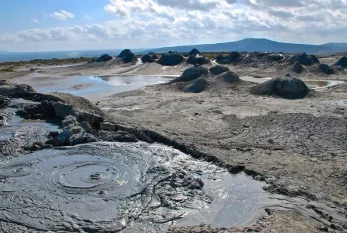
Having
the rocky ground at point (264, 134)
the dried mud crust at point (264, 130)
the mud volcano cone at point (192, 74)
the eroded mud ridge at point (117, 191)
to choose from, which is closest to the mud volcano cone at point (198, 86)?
the rocky ground at point (264, 134)

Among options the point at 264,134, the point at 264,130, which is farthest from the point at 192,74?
the point at 264,134

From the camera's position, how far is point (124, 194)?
10.1 metres

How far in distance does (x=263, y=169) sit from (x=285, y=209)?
9.05 feet

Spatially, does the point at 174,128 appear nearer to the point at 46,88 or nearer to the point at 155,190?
Answer: the point at 155,190

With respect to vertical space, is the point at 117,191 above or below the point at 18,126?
below

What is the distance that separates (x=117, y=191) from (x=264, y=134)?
28.7 ft

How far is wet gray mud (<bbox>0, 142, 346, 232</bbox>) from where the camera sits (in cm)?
888

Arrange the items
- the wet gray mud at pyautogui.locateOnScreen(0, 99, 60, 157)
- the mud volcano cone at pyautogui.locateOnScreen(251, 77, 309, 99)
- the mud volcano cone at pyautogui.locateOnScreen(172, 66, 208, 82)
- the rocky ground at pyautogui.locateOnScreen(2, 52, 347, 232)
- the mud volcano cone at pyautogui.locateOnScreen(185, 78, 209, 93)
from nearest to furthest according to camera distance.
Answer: the rocky ground at pyautogui.locateOnScreen(2, 52, 347, 232) → the wet gray mud at pyautogui.locateOnScreen(0, 99, 60, 157) → the mud volcano cone at pyautogui.locateOnScreen(251, 77, 309, 99) → the mud volcano cone at pyautogui.locateOnScreen(185, 78, 209, 93) → the mud volcano cone at pyautogui.locateOnScreen(172, 66, 208, 82)

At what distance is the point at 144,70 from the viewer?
53750mm

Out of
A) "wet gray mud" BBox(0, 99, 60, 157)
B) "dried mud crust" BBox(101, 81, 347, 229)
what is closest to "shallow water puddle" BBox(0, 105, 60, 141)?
"wet gray mud" BBox(0, 99, 60, 157)

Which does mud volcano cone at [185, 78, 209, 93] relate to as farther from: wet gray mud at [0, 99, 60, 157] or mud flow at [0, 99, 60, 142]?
mud flow at [0, 99, 60, 142]

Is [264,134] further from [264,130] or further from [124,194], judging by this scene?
[124,194]

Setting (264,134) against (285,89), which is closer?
(264,134)

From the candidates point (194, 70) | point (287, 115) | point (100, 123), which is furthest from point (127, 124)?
point (194, 70)
